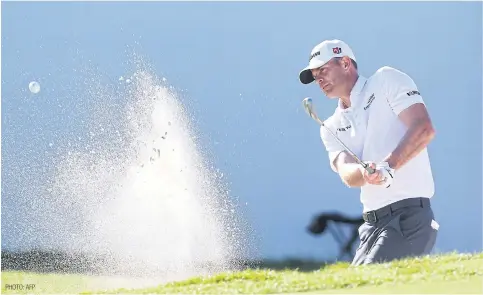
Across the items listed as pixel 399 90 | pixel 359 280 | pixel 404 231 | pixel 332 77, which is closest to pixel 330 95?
pixel 332 77

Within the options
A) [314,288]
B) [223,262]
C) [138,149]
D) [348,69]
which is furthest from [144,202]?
[314,288]

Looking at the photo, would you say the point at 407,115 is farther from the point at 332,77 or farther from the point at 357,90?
the point at 332,77

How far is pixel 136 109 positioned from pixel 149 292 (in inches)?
142

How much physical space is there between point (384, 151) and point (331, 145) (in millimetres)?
531

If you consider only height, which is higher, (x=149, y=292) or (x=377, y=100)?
Result: (x=377, y=100)

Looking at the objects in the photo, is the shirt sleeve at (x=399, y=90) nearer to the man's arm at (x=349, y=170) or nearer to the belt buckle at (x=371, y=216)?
the man's arm at (x=349, y=170)

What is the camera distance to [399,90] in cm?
444

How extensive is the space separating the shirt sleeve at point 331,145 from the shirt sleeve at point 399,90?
51cm

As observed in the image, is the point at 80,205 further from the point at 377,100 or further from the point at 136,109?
the point at 377,100

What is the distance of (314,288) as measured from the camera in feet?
11.8

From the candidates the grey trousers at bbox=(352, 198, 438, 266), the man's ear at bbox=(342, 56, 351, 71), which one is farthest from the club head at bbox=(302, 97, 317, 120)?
the grey trousers at bbox=(352, 198, 438, 266)

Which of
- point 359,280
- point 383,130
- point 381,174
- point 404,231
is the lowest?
point 359,280

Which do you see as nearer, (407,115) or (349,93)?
(407,115)

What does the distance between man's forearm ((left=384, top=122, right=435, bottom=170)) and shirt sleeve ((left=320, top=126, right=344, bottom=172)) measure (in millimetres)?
622
